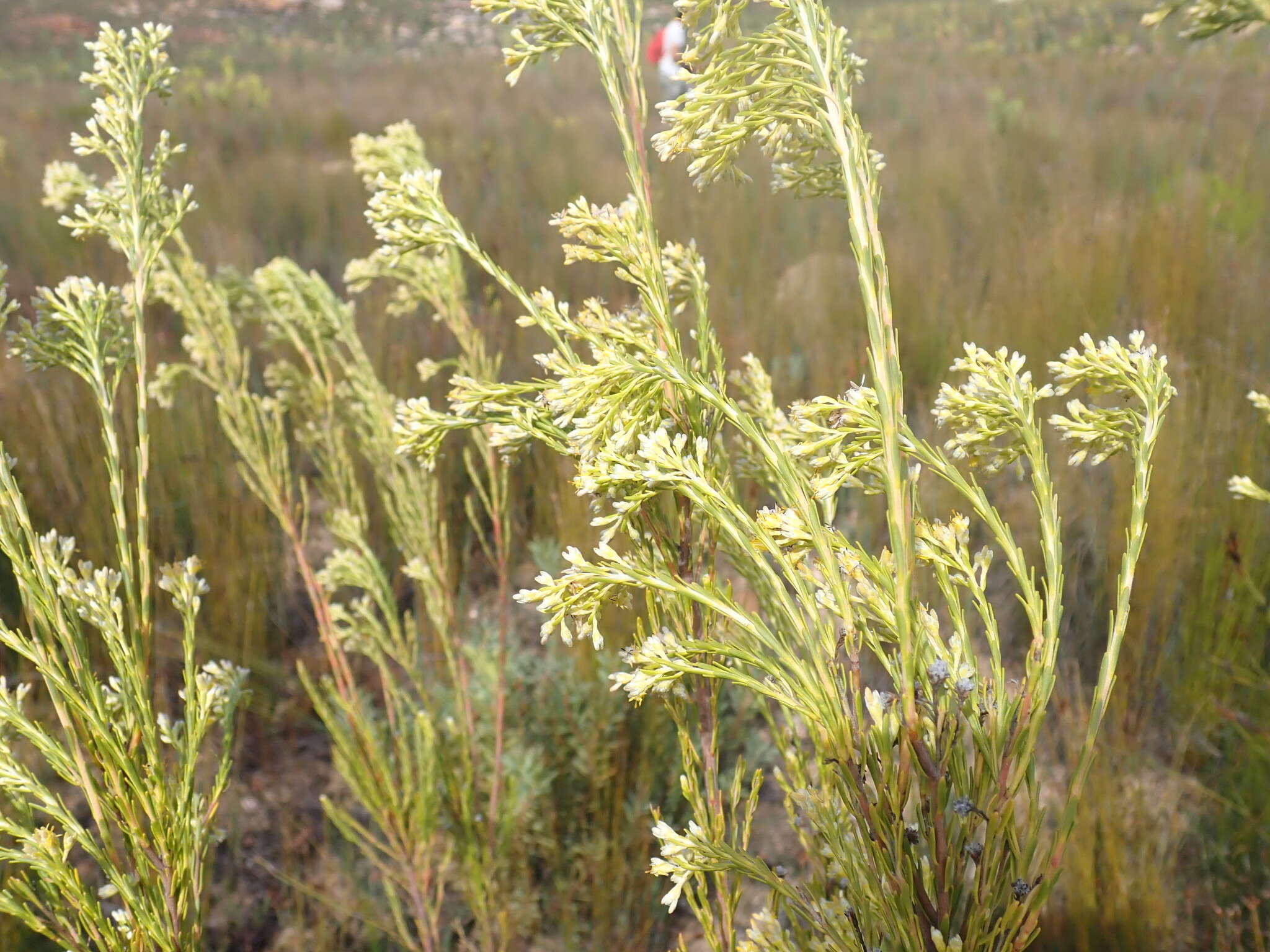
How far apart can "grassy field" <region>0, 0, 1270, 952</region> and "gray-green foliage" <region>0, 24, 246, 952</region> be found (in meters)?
1.11

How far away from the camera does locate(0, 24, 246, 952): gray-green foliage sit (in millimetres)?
1010

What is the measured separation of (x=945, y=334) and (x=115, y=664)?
12.8 feet

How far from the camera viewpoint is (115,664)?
117 centimetres

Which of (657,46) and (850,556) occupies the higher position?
(657,46)

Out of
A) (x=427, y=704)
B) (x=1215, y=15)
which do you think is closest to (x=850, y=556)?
(x=1215, y=15)

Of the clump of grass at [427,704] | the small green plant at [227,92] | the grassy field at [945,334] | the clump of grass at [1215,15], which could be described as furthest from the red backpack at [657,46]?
the clump of grass at [1215,15]

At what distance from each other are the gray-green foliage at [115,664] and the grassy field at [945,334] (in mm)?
Answer: 1109

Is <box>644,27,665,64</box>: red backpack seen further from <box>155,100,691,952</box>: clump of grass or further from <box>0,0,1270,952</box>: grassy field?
<box>155,100,691,952</box>: clump of grass

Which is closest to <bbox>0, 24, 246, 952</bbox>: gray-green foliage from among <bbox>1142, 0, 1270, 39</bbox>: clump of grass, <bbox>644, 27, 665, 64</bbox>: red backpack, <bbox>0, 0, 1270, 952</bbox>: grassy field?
<bbox>0, 0, 1270, 952</bbox>: grassy field

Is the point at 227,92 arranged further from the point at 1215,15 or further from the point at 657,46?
the point at 1215,15

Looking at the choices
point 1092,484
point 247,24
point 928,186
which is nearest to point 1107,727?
point 1092,484

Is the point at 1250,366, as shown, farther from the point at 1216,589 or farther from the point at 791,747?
the point at 791,747

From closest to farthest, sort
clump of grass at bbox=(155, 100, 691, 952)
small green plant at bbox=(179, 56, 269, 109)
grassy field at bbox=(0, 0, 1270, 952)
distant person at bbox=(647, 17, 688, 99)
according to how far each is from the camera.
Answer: clump of grass at bbox=(155, 100, 691, 952)
grassy field at bbox=(0, 0, 1270, 952)
distant person at bbox=(647, 17, 688, 99)
small green plant at bbox=(179, 56, 269, 109)

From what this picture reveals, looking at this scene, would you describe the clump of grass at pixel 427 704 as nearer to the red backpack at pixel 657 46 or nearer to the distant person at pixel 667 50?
the distant person at pixel 667 50
